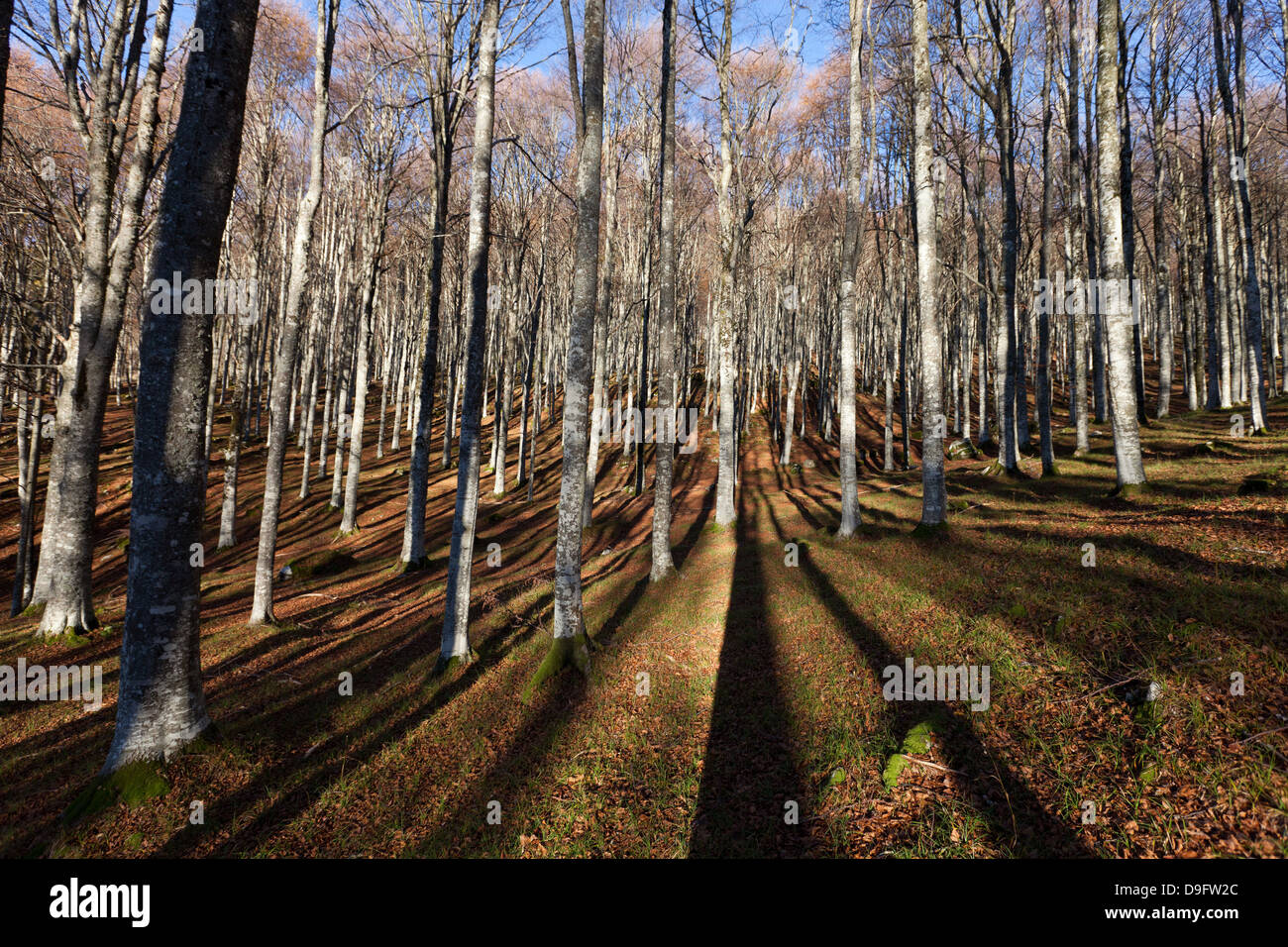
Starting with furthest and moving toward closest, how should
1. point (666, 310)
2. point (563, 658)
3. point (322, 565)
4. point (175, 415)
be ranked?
point (322, 565) → point (666, 310) → point (563, 658) → point (175, 415)

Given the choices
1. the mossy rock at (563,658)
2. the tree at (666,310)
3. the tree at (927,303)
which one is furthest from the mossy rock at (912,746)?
the tree at (666,310)

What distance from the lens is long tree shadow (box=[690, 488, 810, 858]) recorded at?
382cm

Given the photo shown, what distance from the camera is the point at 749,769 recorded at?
184 inches

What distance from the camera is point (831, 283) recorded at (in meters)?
33.2

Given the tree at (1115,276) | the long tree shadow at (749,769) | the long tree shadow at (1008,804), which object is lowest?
the long tree shadow at (749,769)

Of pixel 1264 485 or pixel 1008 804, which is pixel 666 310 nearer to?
pixel 1008 804

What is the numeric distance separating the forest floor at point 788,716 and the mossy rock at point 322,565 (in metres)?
4.19

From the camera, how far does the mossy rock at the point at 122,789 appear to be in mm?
4047

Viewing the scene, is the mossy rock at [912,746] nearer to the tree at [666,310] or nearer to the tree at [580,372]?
the tree at [580,372]

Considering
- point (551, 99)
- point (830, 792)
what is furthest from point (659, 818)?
point (551, 99)

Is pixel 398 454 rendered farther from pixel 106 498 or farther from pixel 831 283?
pixel 831 283

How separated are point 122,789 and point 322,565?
12643mm

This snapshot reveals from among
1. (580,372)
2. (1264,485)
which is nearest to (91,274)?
(580,372)
